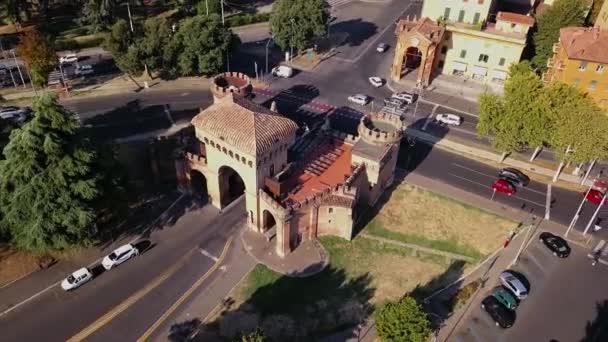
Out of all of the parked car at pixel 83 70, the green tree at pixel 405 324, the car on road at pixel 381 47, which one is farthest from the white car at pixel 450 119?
the parked car at pixel 83 70

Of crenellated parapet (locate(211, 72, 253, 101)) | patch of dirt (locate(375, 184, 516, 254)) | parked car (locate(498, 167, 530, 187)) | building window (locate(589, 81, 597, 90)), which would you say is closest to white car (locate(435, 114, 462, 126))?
parked car (locate(498, 167, 530, 187))

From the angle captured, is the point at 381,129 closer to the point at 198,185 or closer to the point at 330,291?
the point at 330,291

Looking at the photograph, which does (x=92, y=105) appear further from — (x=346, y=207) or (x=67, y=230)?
A: (x=346, y=207)

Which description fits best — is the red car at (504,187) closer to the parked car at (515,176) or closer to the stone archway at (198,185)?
the parked car at (515,176)

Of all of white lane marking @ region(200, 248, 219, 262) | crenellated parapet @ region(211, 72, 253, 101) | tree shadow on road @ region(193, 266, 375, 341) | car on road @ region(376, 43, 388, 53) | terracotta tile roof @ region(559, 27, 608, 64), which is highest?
terracotta tile roof @ region(559, 27, 608, 64)

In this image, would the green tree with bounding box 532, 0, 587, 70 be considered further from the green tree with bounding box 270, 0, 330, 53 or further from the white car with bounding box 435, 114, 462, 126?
the green tree with bounding box 270, 0, 330, 53

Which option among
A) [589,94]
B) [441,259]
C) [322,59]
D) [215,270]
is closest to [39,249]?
[215,270]
